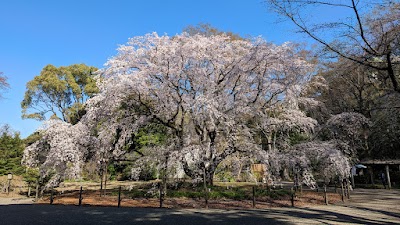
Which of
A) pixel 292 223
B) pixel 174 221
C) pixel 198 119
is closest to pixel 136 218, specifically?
pixel 174 221

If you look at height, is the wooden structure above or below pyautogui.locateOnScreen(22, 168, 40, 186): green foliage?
above

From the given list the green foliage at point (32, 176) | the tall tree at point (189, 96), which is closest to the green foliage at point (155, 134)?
the tall tree at point (189, 96)

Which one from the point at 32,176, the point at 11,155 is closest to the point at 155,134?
the point at 32,176

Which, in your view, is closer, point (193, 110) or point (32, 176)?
point (193, 110)

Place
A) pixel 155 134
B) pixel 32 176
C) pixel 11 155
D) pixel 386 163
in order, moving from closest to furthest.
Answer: pixel 155 134
pixel 32 176
pixel 386 163
pixel 11 155

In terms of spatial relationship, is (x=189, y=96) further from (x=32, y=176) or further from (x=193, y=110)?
(x=32, y=176)

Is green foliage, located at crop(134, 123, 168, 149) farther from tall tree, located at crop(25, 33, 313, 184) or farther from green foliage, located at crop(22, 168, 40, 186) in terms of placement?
green foliage, located at crop(22, 168, 40, 186)

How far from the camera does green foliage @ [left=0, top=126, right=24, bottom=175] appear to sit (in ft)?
80.2

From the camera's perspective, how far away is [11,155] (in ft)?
84.5

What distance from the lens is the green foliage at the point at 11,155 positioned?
80.2ft

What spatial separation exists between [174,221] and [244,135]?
718 centimetres

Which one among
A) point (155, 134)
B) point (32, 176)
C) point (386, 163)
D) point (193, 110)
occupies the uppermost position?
point (193, 110)

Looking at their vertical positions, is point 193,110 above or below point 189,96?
below

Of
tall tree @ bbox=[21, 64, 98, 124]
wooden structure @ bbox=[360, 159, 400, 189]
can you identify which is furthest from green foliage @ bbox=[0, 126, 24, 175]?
wooden structure @ bbox=[360, 159, 400, 189]
